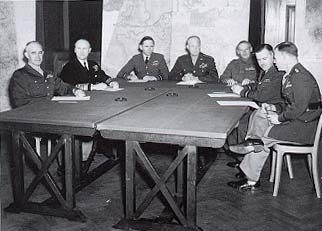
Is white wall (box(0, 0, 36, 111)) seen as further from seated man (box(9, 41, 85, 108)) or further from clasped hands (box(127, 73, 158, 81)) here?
seated man (box(9, 41, 85, 108))

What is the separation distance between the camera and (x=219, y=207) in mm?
3578

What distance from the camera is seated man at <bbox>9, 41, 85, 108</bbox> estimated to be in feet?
13.7

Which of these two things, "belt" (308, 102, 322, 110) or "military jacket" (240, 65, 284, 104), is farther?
"military jacket" (240, 65, 284, 104)

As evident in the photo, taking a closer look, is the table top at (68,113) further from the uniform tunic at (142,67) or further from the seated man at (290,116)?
the uniform tunic at (142,67)

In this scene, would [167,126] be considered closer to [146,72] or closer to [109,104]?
[109,104]

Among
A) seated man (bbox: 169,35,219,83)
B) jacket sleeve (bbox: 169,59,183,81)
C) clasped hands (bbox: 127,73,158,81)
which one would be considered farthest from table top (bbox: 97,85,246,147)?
jacket sleeve (bbox: 169,59,183,81)

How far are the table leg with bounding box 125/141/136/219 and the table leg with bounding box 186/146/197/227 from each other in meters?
0.41

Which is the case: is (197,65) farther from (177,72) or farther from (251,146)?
(251,146)

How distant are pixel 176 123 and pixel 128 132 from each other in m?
0.35

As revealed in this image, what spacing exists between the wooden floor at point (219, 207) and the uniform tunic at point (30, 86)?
0.81 meters

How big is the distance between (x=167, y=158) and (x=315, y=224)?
2161 mm

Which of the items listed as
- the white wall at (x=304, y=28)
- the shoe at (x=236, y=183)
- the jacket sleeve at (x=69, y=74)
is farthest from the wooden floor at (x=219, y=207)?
the white wall at (x=304, y=28)

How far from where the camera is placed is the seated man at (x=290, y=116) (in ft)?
11.7

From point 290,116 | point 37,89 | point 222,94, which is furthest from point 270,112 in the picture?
point 37,89
